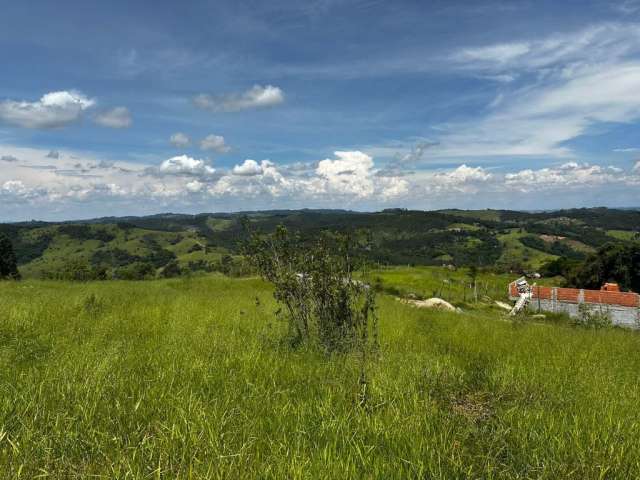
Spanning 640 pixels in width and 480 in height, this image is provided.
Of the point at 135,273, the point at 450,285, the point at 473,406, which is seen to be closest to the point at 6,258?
the point at 135,273

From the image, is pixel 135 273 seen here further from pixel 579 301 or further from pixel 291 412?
pixel 291 412

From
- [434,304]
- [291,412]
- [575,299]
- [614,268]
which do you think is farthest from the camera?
[614,268]

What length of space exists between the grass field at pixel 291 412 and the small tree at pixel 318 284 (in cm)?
67

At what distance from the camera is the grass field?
2.95 metres

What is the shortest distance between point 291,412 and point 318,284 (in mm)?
3323

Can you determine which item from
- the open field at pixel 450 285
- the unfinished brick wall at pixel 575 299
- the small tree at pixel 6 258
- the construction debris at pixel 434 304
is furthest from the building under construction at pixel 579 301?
the small tree at pixel 6 258

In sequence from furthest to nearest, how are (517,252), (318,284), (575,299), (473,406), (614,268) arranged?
(517,252)
(614,268)
(575,299)
(318,284)
(473,406)

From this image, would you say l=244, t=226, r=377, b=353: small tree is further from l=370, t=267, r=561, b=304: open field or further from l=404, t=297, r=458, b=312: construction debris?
l=370, t=267, r=561, b=304: open field

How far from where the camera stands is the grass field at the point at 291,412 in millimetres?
2947

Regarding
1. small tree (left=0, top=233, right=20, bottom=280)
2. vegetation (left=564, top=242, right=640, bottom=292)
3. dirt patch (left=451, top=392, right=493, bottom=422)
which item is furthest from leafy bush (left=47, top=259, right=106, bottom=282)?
vegetation (left=564, top=242, right=640, bottom=292)

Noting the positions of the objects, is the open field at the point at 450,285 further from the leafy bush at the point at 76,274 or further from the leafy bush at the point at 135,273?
the leafy bush at the point at 135,273

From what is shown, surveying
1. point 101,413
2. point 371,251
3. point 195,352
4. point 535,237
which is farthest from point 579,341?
point 535,237

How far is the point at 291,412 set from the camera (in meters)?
3.87

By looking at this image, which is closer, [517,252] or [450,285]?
[450,285]
